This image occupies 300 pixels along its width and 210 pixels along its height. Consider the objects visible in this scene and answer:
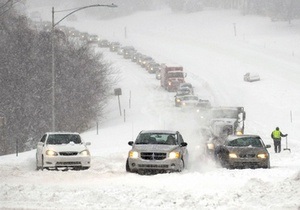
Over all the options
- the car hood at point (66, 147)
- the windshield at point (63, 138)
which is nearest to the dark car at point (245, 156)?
the car hood at point (66, 147)

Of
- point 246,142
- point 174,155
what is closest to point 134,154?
point 174,155

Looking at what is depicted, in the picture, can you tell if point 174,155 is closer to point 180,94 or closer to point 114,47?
point 180,94

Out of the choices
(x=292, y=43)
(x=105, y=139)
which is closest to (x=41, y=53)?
(x=105, y=139)

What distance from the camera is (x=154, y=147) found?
958 inches

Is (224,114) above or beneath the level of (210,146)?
above

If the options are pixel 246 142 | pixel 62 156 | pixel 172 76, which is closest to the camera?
pixel 62 156

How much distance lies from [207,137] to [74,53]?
95.8 feet

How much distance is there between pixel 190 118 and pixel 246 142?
29336 millimetres

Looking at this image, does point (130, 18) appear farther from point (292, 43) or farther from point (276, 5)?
point (292, 43)

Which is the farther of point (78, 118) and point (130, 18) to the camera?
point (130, 18)

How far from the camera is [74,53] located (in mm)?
65812

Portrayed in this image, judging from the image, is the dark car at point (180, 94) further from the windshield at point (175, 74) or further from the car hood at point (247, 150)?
the car hood at point (247, 150)

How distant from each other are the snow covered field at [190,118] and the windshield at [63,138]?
1.33 metres

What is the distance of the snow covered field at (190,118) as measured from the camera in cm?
1653
